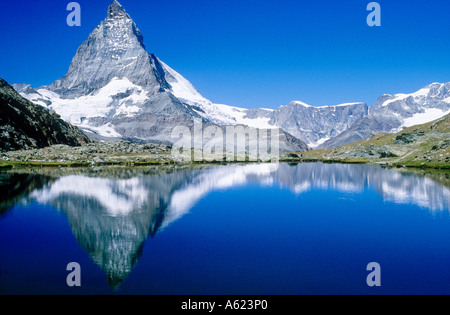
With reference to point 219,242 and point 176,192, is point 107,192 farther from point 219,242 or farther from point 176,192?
point 219,242

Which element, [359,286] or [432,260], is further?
[432,260]

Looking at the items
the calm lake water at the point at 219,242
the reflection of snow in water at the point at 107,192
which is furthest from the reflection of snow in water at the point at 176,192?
the calm lake water at the point at 219,242

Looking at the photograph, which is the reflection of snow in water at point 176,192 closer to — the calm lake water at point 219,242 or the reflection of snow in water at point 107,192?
the reflection of snow in water at point 107,192

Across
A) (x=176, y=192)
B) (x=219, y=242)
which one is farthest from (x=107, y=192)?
(x=219, y=242)

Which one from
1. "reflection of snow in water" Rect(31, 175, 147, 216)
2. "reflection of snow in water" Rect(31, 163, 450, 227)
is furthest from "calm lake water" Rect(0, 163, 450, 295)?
"reflection of snow in water" Rect(31, 163, 450, 227)

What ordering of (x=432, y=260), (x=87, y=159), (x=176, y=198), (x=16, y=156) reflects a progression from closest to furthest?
(x=432, y=260) < (x=176, y=198) < (x=16, y=156) < (x=87, y=159)
